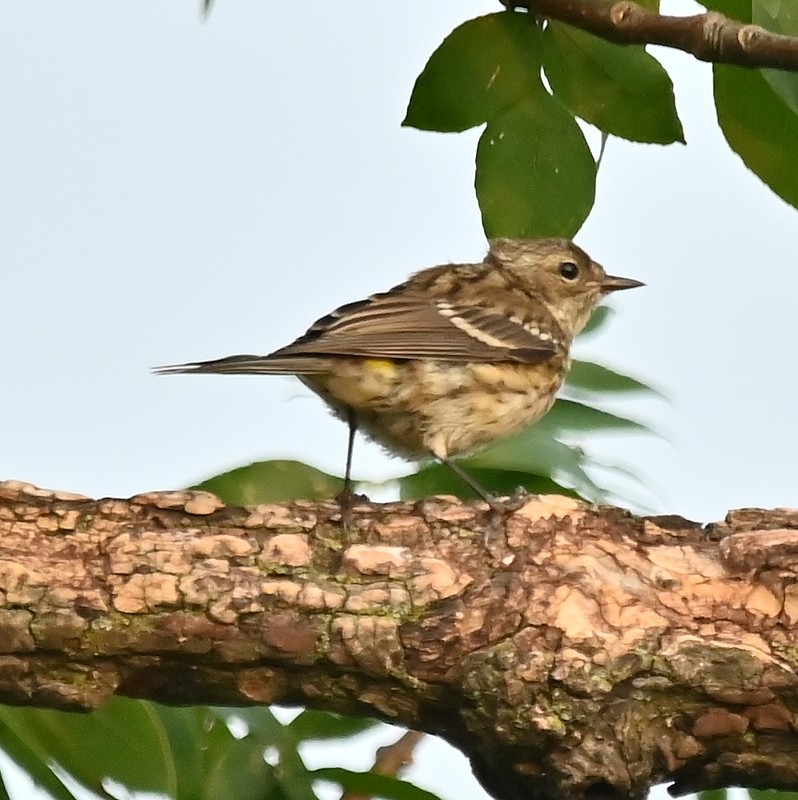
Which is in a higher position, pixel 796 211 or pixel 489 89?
pixel 489 89

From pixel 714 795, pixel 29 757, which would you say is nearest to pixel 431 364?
pixel 714 795

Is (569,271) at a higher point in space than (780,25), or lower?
higher

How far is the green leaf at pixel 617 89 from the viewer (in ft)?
7.76

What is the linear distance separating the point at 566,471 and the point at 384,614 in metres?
0.53

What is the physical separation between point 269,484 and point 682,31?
3.57 ft

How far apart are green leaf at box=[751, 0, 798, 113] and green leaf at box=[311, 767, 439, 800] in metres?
1.29

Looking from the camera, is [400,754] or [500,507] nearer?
[500,507]

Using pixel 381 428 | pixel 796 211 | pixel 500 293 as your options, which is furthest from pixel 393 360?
pixel 796 211

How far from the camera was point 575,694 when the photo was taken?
2.14 meters

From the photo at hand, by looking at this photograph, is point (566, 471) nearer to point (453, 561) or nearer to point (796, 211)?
point (453, 561)

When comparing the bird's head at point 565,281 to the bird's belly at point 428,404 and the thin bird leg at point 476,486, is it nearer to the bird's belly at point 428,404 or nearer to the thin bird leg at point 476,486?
the bird's belly at point 428,404

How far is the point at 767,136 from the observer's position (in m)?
2.26

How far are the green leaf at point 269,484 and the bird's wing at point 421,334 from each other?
1.83 ft

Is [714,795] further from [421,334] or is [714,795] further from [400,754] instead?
[421,334]
